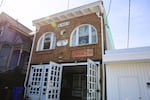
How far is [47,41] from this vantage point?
27.8 ft

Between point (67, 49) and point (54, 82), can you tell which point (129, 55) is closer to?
point (67, 49)

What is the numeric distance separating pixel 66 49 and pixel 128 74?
12.5 feet

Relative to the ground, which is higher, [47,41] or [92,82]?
[47,41]

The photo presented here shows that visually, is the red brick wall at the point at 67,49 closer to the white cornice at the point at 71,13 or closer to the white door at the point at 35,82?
the white cornice at the point at 71,13

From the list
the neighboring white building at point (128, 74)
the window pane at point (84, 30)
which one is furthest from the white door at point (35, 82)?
the neighboring white building at point (128, 74)

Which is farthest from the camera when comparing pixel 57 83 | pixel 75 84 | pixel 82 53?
pixel 75 84

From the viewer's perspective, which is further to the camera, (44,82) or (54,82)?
(44,82)

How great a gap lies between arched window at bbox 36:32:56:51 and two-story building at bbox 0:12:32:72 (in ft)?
10.5

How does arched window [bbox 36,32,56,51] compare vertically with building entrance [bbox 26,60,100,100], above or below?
above

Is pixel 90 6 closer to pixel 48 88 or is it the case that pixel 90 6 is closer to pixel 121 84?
pixel 121 84

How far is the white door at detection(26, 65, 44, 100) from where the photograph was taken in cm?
669

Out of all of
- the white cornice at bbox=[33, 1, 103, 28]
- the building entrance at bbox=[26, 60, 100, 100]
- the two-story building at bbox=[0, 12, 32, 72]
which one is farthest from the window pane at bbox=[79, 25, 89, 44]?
the two-story building at bbox=[0, 12, 32, 72]

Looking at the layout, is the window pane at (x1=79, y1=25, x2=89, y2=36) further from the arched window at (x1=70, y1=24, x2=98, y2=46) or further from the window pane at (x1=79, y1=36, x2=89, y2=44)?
the window pane at (x1=79, y1=36, x2=89, y2=44)

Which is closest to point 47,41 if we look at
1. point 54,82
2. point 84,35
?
point 84,35
